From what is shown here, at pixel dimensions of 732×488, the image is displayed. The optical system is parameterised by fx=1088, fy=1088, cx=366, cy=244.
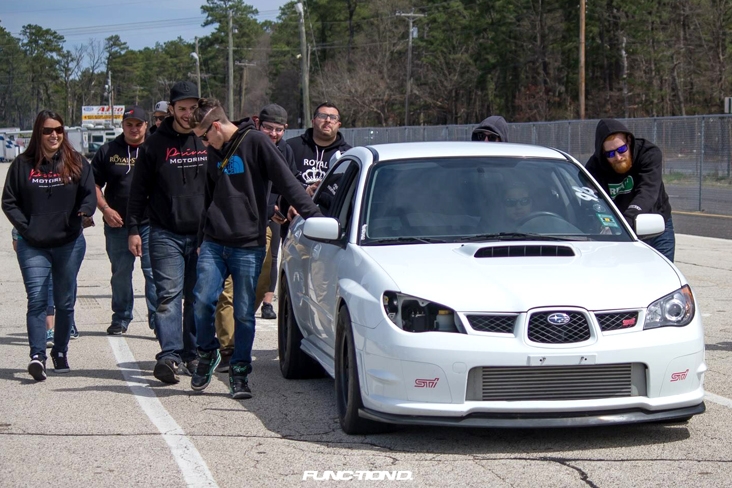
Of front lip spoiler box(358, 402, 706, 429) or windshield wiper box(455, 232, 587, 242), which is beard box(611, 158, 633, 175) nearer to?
windshield wiper box(455, 232, 587, 242)

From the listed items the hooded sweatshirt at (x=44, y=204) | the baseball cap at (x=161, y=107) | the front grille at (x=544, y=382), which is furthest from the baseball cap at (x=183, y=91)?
the front grille at (x=544, y=382)

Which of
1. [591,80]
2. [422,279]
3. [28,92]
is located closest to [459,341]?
[422,279]

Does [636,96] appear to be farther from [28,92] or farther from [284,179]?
[28,92]

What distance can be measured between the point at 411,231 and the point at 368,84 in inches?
3175

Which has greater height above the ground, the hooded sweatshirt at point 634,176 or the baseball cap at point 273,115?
the baseball cap at point 273,115

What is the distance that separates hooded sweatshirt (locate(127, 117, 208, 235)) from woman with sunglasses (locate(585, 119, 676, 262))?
2758mm

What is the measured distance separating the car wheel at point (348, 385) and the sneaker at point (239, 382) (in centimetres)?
104

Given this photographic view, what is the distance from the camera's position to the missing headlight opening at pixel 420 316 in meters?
5.23

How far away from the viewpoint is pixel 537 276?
5.44 meters

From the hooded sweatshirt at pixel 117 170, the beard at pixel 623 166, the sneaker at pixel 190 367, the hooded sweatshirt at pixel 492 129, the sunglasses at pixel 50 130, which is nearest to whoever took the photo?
the beard at pixel 623 166

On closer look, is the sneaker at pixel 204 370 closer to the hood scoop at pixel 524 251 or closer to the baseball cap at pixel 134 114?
the hood scoop at pixel 524 251

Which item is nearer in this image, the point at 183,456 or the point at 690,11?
the point at 183,456

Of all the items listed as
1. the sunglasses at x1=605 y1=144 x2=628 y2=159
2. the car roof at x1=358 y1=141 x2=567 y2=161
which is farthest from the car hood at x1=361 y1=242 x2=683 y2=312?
the sunglasses at x1=605 y1=144 x2=628 y2=159

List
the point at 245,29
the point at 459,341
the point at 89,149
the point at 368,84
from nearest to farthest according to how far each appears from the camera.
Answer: the point at 459,341, the point at 368,84, the point at 89,149, the point at 245,29
